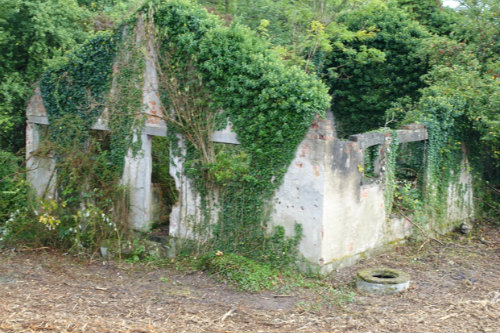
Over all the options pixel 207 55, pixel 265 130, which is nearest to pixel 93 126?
pixel 207 55

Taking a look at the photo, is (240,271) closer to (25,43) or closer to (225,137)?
(225,137)

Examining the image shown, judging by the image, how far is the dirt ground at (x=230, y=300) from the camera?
23.0ft

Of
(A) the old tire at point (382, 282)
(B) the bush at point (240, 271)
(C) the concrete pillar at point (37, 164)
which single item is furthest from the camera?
(C) the concrete pillar at point (37, 164)

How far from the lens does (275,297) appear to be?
321 inches

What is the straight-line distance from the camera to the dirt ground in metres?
7.02

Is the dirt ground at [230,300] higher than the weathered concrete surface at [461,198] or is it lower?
lower

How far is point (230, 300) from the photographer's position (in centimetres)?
810

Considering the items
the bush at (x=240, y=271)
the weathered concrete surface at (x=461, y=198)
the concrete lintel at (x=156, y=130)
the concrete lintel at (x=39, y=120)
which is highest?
the concrete lintel at (x=39, y=120)

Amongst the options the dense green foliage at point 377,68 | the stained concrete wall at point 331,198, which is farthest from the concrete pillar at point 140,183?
the dense green foliage at point 377,68

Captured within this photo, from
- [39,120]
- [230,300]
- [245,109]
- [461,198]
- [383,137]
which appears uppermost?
[245,109]

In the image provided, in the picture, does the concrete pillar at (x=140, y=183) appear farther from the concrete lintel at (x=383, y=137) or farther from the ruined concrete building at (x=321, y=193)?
the concrete lintel at (x=383, y=137)

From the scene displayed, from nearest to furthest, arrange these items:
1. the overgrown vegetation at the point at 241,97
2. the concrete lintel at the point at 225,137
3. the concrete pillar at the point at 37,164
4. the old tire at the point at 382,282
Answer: the old tire at the point at 382,282
the overgrown vegetation at the point at 241,97
the concrete lintel at the point at 225,137
the concrete pillar at the point at 37,164

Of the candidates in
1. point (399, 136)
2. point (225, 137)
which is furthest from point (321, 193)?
point (399, 136)

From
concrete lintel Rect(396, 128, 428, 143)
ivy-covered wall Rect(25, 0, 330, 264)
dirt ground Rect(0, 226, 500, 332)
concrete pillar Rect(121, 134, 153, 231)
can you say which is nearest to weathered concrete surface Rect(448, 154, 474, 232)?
dirt ground Rect(0, 226, 500, 332)
